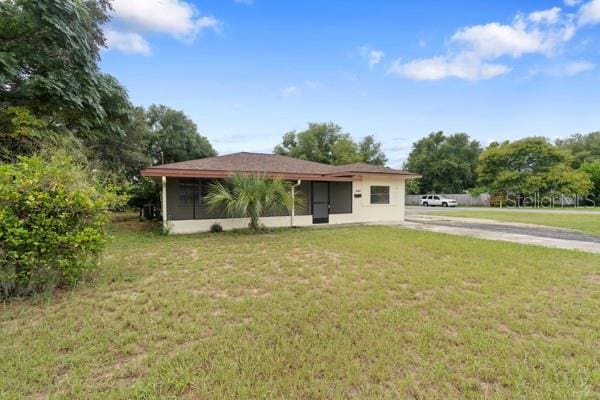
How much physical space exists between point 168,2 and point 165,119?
1878 cm

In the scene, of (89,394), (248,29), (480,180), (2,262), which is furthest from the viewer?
(480,180)

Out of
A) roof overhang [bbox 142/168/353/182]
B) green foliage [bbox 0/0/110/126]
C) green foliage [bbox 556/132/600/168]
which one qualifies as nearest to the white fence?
green foliage [bbox 556/132/600/168]

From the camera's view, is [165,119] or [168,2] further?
[165,119]

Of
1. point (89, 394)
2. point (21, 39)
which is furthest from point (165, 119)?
point (89, 394)

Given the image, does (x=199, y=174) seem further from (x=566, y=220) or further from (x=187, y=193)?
(x=566, y=220)

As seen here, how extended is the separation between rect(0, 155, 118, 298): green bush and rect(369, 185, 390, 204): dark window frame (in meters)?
11.7

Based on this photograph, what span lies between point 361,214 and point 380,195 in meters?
1.50

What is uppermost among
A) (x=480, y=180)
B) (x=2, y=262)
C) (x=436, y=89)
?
(x=436, y=89)

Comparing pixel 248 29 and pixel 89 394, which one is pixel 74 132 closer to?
pixel 248 29

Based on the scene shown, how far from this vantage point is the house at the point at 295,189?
10219mm

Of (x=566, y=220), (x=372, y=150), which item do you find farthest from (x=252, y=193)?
(x=372, y=150)

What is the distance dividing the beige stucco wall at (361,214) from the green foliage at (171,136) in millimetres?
17159

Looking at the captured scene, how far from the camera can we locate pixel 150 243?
8.21 metres

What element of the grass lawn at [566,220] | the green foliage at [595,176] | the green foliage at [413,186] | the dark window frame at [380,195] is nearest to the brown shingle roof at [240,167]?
the dark window frame at [380,195]
